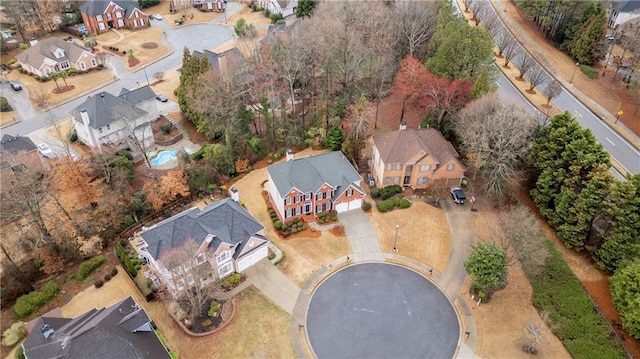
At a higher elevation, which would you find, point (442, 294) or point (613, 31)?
point (613, 31)

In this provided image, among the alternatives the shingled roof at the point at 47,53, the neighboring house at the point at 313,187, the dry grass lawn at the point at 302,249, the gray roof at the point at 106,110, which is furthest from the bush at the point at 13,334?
the shingled roof at the point at 47,53

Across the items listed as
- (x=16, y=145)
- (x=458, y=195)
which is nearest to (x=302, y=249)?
(x=458, y=195)

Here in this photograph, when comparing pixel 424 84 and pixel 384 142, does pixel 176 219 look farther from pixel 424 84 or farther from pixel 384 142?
pixel 424 84

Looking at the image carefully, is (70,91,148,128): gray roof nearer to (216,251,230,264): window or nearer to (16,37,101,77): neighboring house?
(16,37,101,77): neighboring house

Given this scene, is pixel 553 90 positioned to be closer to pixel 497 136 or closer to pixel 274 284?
pixel 497 136

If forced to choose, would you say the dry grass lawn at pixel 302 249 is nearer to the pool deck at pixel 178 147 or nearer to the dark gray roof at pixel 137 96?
the pool deck at pixel 178 147

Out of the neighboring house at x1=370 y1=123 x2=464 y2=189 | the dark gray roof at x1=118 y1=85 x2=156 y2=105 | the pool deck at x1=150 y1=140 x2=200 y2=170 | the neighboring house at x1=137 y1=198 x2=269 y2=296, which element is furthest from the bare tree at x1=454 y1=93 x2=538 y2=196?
the dark gray roof at x1=118 y1=85 x2=156 y2=105

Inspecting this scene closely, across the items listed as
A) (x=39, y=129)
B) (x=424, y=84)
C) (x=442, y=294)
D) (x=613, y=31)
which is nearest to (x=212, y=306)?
(x=442, y=294)
